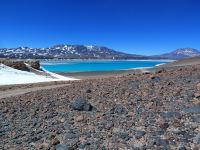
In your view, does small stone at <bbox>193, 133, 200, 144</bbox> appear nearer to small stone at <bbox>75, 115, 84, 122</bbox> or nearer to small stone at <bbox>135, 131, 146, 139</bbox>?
small stone at <bbox>135, 131, 146, 139</bbox>

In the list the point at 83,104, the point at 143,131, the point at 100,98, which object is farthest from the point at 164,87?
the point at 143,131

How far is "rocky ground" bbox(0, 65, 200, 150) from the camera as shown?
33.4 ft

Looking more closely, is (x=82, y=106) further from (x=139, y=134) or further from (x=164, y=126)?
(x=164, y=126)

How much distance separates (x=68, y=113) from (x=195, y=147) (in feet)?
17.1

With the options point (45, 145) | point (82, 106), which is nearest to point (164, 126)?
point (45, 145)

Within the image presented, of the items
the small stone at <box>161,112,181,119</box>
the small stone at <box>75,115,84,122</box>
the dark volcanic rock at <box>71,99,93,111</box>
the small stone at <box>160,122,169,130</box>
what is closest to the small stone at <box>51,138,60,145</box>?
the small stone at <box>75,115,84,122</box>

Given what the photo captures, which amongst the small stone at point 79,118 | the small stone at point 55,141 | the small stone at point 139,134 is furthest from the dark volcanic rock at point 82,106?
the small stone at point 139,134

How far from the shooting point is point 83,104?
13.5m

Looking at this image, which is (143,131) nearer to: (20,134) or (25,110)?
(20,134)

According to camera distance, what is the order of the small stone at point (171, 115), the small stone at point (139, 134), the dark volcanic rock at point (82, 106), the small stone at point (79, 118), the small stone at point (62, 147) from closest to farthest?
the small stone at point (62, 147) < the small stone at point (139, 134) < the small stone at point (171, 115) < the small stone at point (79, 118) < the dark volcanic rock at point (82, 106)

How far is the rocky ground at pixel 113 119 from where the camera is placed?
10.2 m

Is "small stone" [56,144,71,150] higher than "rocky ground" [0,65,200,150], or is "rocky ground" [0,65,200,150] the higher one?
"rocky ground" [0,65,200,150]

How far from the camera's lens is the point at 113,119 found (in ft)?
39.2

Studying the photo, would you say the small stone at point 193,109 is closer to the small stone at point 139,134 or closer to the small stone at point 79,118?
the small stone at point 139,134
